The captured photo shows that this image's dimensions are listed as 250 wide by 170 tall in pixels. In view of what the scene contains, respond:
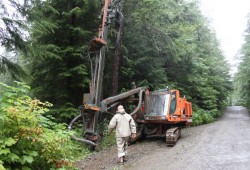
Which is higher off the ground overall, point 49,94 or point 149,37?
point 149,37

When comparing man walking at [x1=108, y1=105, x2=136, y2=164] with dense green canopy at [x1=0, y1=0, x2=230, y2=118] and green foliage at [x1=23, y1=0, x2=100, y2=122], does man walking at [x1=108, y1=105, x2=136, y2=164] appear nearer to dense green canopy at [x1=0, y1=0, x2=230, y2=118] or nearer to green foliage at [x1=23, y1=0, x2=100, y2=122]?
dense green canopy at [x1=0, y1=0, x2=230, y2=118]

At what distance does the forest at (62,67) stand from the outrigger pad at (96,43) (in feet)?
5.67

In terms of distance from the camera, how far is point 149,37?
17922mm

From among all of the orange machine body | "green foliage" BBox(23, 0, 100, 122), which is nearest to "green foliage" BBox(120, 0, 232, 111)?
"green foliage" BBox(23, 0, 100, 122)

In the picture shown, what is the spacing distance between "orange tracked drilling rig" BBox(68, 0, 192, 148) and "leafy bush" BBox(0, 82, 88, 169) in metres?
5.29

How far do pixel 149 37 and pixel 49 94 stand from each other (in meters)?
7.08

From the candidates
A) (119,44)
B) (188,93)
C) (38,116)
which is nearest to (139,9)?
(119,44)

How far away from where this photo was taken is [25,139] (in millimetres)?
5043

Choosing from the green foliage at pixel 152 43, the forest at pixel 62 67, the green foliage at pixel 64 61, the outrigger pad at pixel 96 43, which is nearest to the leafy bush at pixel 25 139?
the forest at pixel 62 67

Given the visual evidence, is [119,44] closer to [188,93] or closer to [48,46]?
[48,46]

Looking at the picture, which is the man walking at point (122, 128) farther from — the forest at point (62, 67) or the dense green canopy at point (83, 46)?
the dense green canopy at point (83, 46)

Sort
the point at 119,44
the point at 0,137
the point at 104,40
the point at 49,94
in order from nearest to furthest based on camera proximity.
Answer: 1. the point at 0,137
2. the point at 104,40
3. the point at 49,94
4. the point at 119,44

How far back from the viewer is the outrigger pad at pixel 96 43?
37.6 feet

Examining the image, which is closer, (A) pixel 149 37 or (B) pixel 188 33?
(A) pixel 149 37
